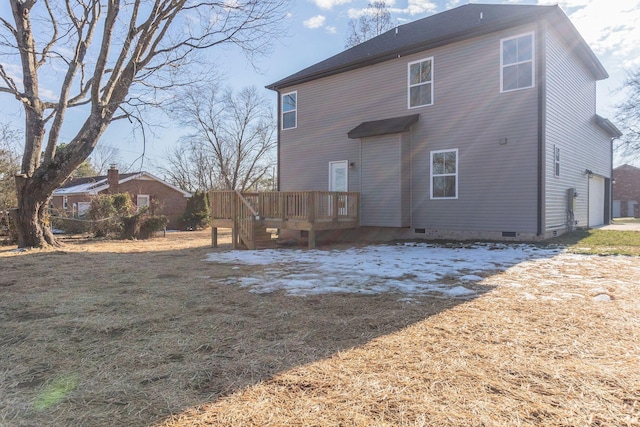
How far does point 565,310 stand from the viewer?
3.77 meters

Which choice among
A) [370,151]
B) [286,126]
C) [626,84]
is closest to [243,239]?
[370,151]

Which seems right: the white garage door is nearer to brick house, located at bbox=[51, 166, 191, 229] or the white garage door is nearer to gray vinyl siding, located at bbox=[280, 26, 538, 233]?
gray vinyl siding, located at bbox=[280, 26, 538, 233]

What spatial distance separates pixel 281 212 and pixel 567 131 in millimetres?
8221

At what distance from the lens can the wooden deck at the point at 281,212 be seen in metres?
10.1

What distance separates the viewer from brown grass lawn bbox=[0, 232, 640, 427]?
2.00 m

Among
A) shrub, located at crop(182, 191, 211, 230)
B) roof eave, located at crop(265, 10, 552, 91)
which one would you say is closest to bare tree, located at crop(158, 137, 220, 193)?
shrub, located at crop(182, 191, 211, 230)

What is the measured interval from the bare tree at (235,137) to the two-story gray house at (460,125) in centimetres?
2095

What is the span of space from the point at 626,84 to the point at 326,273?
22850mm

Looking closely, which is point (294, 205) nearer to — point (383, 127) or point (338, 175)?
point (338, 175)

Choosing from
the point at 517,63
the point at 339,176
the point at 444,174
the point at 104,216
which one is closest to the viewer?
the point at 517,63

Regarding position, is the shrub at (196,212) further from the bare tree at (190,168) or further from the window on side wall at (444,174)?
the window on side wall at (444,174)

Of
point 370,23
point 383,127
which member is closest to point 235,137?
point 370,23

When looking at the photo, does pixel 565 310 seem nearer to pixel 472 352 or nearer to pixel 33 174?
pixel 472 352

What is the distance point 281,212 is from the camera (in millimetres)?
10406
